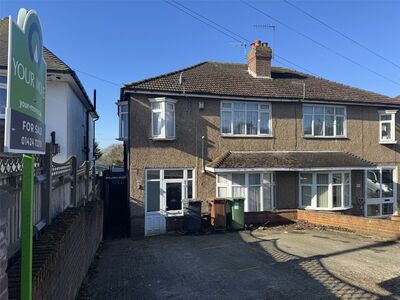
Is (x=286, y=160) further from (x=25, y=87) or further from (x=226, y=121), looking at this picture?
(x=25, y=87)

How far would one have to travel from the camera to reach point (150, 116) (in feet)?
48.6

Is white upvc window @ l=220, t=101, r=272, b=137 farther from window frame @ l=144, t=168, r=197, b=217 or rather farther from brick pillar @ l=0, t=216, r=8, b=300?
brick pillar @ l=0, t=216, r=8, b=300

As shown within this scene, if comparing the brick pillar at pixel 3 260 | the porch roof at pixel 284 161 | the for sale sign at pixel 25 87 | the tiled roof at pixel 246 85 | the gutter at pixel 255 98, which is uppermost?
Answer: the tiled roof at pixel 246 85

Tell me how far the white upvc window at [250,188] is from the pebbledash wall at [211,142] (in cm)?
42

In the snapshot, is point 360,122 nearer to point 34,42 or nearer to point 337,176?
point 337,176

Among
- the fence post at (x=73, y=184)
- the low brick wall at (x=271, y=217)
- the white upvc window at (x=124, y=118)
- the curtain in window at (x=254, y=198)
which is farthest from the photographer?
the curtain in window at (x=254, y=198)

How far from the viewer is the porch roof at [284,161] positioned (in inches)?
593

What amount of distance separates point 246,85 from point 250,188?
15.4ft

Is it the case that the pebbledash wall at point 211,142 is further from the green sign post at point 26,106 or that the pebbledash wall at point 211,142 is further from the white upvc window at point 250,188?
the green sign post at point 26,106

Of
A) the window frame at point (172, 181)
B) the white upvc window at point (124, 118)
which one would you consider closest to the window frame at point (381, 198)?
the window frame at point (172, 181)

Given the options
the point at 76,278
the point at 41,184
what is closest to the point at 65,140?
the point at 76,278

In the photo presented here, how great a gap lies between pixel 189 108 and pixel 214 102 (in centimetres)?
116

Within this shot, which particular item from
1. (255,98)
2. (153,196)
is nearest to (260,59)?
(255,98)

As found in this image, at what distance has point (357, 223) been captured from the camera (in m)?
13.5
